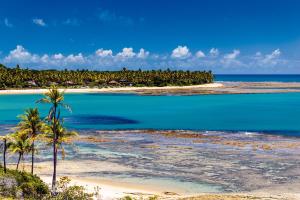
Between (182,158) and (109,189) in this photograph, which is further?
(182,158)

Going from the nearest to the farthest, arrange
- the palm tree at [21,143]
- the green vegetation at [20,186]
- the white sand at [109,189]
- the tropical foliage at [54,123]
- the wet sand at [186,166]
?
the green vegetation at [20,186], the white sand at [109,189], the tropical foliage at [54,123], the wet sand at [186,166], the palm tree at [21,143]

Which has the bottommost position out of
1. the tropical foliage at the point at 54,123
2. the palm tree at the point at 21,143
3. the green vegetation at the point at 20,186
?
the green vegetation at the point at 20,186

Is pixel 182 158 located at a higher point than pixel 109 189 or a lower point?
higher

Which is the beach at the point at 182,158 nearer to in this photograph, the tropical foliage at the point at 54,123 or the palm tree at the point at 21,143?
the palm tree at the point at 21,143

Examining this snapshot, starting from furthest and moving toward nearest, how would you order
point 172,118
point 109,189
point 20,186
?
1. point 172,118
2. point 109,189
3. point 20,186

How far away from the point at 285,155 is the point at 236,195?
23285 mm

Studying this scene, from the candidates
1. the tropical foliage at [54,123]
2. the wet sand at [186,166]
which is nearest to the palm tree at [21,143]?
the tropical foliage at [54,123]

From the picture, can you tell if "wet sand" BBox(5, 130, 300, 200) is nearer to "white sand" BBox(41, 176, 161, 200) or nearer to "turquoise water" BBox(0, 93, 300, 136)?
"white sand" BBox(41, 176, 161, 200)

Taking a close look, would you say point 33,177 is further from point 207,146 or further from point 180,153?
point 207,146

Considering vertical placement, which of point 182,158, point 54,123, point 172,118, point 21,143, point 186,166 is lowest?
point 186,166

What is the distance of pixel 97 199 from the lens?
4369 centimetres

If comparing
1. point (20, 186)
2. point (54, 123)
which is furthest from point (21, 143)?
point (20, 186)

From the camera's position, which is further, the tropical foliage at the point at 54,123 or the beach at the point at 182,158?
the beach at the point at 182,158

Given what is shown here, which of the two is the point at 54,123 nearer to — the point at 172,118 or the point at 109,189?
the point at 109,189
